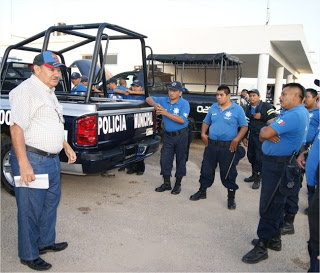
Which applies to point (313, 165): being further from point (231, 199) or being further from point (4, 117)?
point (4, 117)

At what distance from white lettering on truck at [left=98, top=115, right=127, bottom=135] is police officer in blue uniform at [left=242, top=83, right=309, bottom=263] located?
6.16ft

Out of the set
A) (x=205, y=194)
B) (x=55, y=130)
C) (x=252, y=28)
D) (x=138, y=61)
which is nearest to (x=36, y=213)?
(x=55, y=130)

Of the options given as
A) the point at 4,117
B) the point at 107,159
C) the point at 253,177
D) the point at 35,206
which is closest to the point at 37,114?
the point at 35,206

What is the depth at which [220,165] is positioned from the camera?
4504 millimetres

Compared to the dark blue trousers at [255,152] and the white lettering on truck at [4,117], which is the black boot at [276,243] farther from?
the white lettering on truck at [4,117]

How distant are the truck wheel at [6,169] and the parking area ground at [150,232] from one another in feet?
0.52

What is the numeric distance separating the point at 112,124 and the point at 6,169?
1.66 m

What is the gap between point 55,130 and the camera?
8.86 feet

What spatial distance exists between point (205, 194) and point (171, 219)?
1.04 m

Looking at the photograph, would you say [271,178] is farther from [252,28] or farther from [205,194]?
[252,28]

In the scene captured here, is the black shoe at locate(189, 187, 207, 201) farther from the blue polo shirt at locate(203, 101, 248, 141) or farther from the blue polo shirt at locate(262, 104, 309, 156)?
the blue polo shirt at locate(262, 104, 309, 156)

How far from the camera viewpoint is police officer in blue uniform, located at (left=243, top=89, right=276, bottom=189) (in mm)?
5422

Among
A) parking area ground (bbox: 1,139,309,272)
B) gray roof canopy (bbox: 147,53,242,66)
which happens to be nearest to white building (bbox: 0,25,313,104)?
gray roof canopy (bbox: 147,53,242,66)

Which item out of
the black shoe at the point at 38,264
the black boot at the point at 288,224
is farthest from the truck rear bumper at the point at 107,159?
the black boot at the point at 288,224
